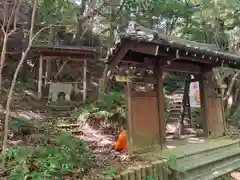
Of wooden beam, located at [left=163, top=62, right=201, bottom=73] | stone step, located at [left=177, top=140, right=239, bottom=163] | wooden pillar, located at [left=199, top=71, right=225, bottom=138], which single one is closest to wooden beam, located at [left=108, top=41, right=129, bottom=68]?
wooden beam, located at [left=163, top=62, right=201, bottom=73]

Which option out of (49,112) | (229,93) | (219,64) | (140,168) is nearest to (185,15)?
(229,93)

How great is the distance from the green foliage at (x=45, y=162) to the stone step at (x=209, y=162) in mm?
2202

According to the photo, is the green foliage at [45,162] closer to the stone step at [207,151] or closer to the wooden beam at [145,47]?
the stone step at [207,151]

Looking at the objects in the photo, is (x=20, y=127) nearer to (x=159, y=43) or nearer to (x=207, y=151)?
(x=159, y=43)

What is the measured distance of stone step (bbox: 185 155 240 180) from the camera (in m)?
5.42

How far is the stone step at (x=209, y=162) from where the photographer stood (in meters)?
5.34

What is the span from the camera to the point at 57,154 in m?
4.20

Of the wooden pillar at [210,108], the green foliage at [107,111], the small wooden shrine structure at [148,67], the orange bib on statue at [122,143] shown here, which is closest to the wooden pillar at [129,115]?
the small wooden shrine structure at [148,67]

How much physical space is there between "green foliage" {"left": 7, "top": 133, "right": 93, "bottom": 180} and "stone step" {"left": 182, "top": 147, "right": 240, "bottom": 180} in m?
2.20

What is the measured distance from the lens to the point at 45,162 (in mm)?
3959

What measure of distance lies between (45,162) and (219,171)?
13.6 feet

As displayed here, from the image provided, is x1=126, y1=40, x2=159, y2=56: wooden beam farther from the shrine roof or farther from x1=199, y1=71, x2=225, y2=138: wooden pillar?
x1=199, y1=71, x2=225, y2=138: wooden pillar

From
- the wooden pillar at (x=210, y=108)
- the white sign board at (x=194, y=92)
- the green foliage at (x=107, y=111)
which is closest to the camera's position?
the wooden pillar at (x=210, y=108)

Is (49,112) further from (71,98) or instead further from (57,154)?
(57,154)
